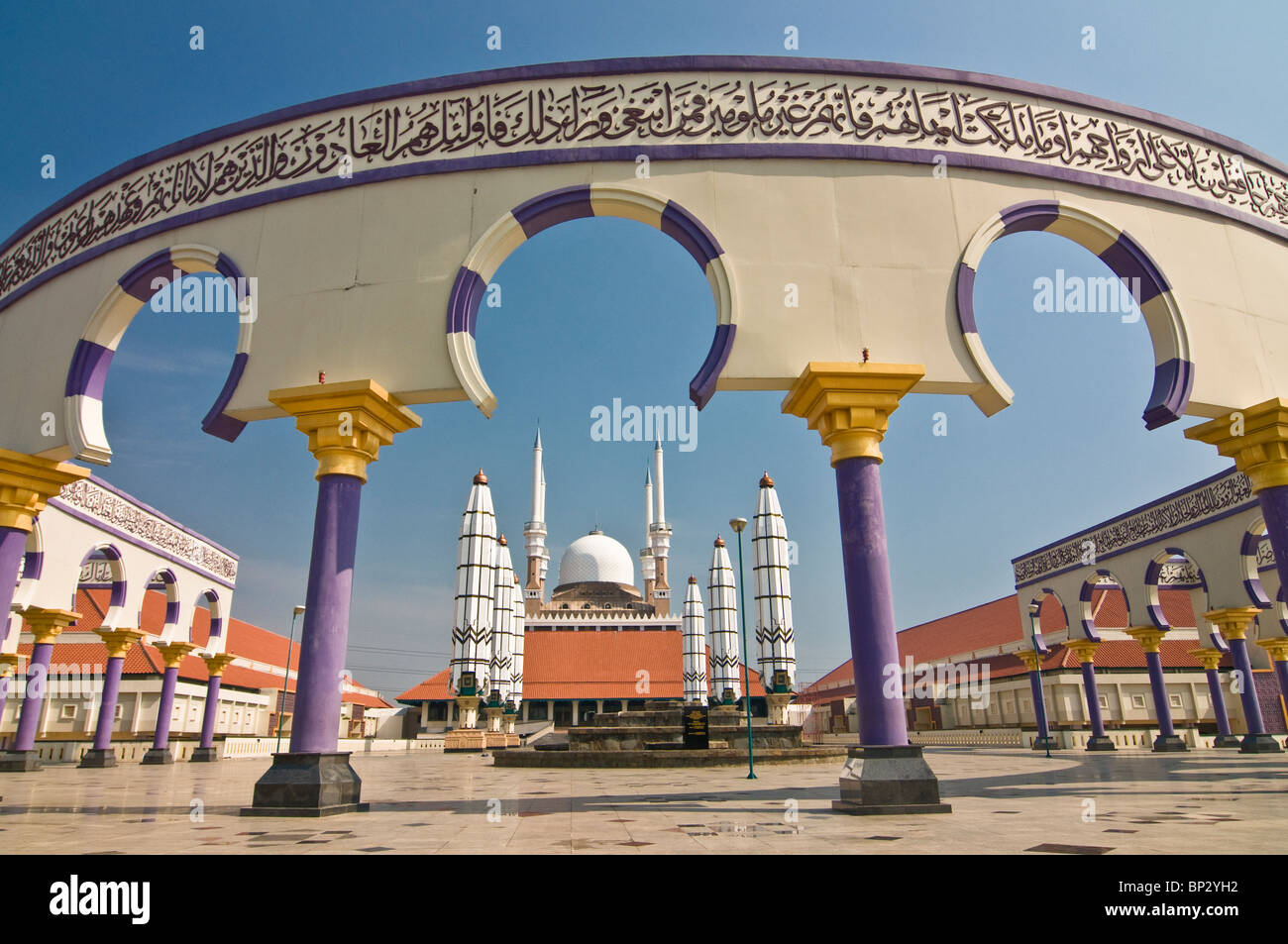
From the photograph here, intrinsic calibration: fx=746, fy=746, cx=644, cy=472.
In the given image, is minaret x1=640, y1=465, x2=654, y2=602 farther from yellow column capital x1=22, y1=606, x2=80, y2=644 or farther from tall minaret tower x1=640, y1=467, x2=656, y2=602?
yellow column capital x1=22, y1=606, x2=80, y2=644

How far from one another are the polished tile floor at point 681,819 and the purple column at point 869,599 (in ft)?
3.09

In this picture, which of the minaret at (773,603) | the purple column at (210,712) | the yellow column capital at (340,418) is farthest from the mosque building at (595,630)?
the yellow column capital at (340,418)

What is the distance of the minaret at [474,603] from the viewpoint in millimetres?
28297

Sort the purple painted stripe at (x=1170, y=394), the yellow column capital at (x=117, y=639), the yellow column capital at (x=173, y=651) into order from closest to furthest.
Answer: the purple painted stripe at (x=1170, y=394) → the yellow column capital at (x=117, y=639) → the yellow column capital at (x=173, y=651)

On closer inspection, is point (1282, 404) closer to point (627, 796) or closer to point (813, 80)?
point (813, 80)

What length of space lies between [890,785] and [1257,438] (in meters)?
7.17

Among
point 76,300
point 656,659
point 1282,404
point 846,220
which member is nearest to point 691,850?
point 846,220

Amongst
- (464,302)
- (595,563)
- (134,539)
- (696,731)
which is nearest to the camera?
(464,302)

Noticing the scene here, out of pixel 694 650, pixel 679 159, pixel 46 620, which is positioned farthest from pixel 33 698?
pixel 694 650

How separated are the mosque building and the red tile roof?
2.9 inches

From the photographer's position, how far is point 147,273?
998cm

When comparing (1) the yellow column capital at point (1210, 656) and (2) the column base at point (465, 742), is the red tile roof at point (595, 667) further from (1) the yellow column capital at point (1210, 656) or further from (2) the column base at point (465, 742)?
(1) the yellow column capital at point (1210, 656)

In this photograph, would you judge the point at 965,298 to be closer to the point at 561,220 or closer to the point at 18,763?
the point at 561,220
